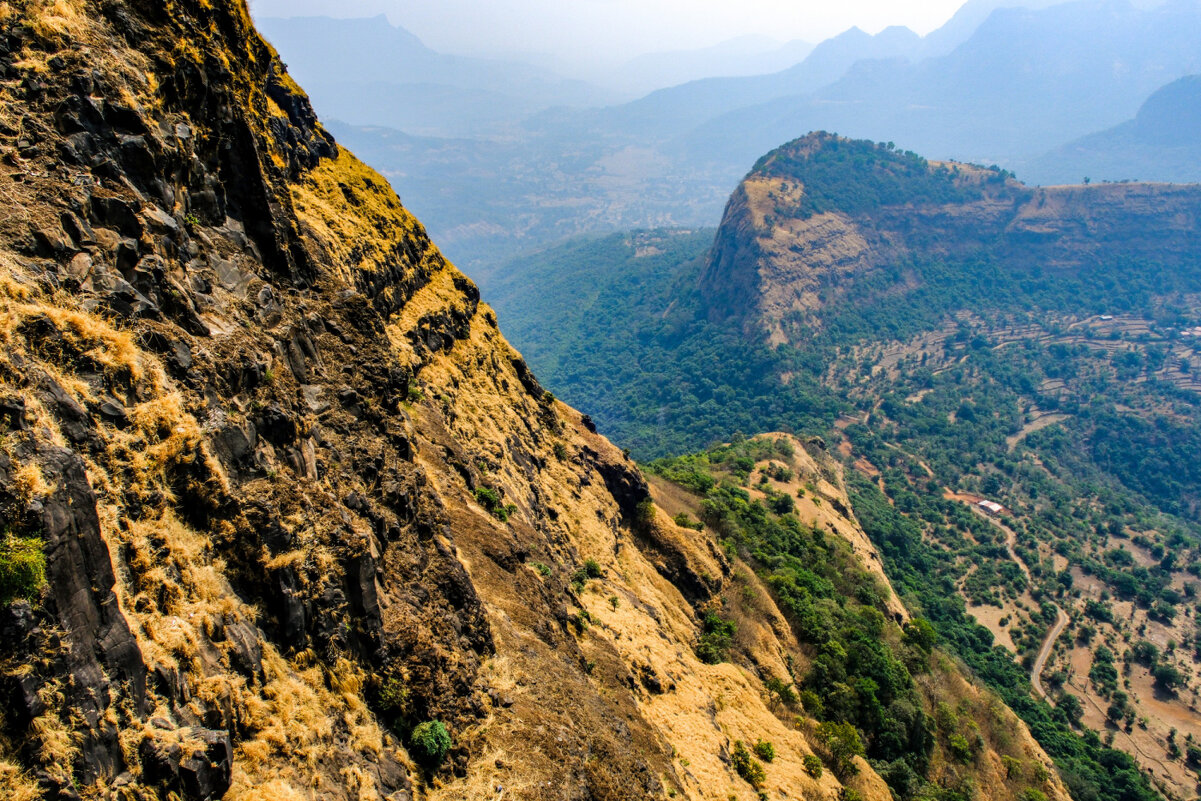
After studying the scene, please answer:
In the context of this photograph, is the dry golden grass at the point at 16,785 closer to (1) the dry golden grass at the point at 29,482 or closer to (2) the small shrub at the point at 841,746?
(1) the dry golden grass at the point at 29,482

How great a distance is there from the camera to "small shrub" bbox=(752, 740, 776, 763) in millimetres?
36406

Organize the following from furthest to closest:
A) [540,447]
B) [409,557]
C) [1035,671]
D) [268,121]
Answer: [1035,671]
[540,447]
[268,121]
[409,557]

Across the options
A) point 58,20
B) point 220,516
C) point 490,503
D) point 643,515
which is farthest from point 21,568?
point 643,515

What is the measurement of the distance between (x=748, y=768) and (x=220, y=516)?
3311cm

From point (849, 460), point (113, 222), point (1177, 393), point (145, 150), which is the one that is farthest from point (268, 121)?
point (1177, 393)

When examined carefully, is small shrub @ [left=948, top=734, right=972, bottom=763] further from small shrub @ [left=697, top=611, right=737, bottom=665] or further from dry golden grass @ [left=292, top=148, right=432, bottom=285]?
dry golden grass @ [left=292, top=148, right=432, bottom=285]

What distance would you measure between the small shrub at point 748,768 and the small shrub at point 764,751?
5.42 feet

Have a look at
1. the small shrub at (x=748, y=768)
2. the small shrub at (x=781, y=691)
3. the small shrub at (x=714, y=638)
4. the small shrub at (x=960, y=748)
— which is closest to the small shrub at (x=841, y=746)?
the small shrub at (x=781, y=691)

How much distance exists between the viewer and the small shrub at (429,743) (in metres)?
16.9

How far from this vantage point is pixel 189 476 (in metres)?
13.3

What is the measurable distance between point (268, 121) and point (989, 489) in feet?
598

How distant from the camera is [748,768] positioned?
Result: 111ft

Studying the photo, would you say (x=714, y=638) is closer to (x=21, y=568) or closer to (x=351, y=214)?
(x=351, y=214)

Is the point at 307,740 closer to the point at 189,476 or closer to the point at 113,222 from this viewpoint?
the point at 189,476
